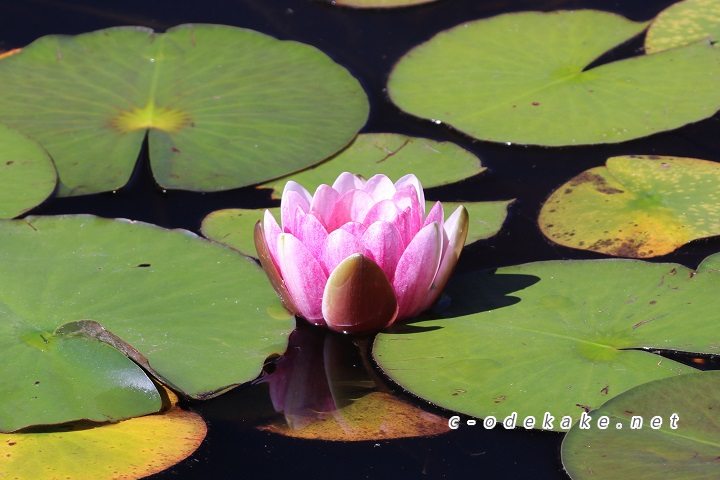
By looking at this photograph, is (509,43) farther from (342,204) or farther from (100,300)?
(100,300)

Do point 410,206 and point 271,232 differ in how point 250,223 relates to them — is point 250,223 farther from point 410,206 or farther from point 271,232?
point 410,206

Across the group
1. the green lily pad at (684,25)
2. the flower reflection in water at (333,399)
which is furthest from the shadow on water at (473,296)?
the green lily pad at (684,25)

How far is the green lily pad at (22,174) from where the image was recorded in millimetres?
2803

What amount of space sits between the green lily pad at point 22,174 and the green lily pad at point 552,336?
126 centimetres

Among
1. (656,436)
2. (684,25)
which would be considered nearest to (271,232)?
(656,436)

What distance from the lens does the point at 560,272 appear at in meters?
2.44

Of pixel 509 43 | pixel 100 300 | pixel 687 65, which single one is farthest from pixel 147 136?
pixel 687 65

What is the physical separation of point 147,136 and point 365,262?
1327 millimetres

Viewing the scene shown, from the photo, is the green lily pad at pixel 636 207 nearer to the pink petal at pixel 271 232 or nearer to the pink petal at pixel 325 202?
the pink petal at pixel 325 202

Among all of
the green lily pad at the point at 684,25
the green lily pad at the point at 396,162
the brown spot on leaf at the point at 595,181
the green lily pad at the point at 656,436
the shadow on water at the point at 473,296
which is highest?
the green lily pad at the point at 684,25

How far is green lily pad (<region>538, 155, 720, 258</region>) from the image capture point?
262cm

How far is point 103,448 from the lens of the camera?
2.01m

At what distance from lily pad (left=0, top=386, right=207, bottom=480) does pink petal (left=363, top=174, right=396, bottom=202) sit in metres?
0.74

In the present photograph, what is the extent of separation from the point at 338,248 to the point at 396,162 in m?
0.86
